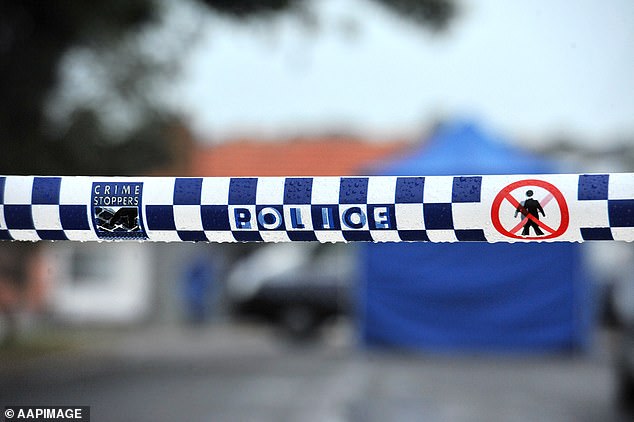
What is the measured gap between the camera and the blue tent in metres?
15.1

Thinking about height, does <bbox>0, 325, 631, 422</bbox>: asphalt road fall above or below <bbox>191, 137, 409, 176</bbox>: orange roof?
below

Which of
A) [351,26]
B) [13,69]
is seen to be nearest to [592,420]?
[351,26]

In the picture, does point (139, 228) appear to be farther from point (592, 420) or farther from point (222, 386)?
point (222, 386)

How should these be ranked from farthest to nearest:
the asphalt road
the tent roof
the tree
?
Answer: the tent roof < the tree < the asphalt road

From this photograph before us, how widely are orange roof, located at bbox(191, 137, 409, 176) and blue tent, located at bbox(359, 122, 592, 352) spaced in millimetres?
15261

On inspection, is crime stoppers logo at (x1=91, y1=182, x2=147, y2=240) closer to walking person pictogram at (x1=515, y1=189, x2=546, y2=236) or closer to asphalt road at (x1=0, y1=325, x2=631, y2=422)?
walking person pictogram at (x1=515, y1=189, x2=546, y2=236)

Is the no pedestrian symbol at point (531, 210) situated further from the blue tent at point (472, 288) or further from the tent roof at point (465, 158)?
the blue tent at point (472, 288)

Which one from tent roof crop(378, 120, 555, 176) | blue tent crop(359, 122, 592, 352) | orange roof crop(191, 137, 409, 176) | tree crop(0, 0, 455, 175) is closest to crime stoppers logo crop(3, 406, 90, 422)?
tree crop(0, 0, 455, 175)

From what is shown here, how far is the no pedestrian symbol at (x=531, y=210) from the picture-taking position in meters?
5.03

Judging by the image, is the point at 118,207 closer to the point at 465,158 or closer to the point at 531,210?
the point at 531,210

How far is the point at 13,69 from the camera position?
13.0 meters

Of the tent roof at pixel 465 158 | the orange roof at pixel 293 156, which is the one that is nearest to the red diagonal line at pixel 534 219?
the tent roof at pixel 465 158

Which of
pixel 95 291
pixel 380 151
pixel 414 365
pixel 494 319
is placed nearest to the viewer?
pixel 414 365

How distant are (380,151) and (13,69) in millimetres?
21800
